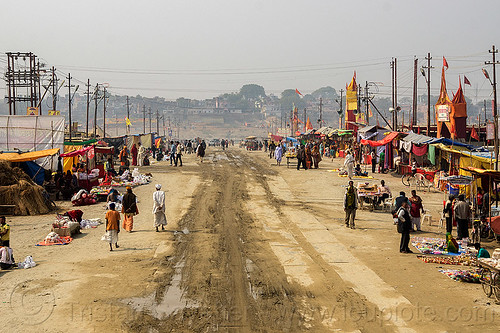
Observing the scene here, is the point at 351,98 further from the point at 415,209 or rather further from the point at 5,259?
the point at 5,259

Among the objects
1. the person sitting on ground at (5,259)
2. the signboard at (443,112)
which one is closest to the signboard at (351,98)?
the signboard at (443,112)

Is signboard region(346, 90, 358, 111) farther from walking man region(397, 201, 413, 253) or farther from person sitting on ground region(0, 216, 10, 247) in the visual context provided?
person sitting on ground region(0, 216, 10, 247)

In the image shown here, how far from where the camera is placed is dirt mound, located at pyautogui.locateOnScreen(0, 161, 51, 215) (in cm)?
1934

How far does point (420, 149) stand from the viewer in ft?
92.5

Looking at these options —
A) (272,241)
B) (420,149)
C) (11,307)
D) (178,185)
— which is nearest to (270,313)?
(11,307)

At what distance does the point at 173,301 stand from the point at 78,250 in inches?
213

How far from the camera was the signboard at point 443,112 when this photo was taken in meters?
37.3

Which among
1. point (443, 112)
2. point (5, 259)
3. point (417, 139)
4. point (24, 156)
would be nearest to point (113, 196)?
point (24, 156)

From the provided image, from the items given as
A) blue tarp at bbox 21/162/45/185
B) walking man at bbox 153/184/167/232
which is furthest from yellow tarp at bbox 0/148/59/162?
walking man at bbox 153/184/167/232

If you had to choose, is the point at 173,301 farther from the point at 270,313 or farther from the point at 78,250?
the point at 78,250

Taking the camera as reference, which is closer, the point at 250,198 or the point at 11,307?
the point at 11,307

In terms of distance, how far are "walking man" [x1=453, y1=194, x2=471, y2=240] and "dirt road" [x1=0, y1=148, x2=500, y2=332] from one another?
151 cm

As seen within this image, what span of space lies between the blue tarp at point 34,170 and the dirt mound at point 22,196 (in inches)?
127

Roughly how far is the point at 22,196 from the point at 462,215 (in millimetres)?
15718
